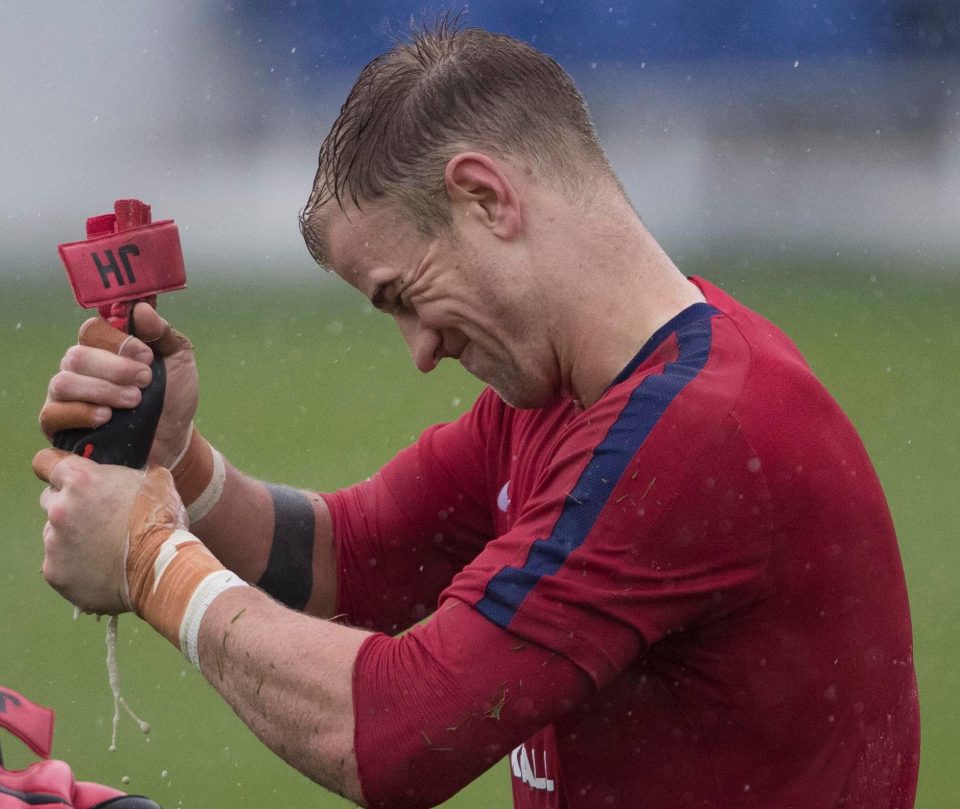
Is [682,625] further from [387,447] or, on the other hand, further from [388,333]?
[388,333]

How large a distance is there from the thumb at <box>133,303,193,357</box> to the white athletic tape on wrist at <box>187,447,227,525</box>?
→ 12.9 inches

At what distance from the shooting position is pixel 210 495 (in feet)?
8.41

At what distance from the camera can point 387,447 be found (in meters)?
7.66

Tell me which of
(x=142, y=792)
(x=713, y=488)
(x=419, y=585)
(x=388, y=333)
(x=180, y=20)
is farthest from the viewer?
(x=180, y=20)

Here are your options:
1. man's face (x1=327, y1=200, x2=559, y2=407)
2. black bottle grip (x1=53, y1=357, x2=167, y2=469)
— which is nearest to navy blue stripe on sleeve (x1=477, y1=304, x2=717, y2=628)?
man's face (x1=327, y1=200, x2=559, y2=407)

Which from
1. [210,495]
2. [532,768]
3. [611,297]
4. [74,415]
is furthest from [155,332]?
[532,768]

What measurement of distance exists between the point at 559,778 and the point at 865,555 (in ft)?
1.94

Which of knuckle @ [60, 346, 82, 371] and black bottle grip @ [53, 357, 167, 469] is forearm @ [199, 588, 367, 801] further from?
knuckle @ [60, 346, 82, 371]

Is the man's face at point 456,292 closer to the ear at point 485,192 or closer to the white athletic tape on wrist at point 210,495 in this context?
the ear at point 485,192

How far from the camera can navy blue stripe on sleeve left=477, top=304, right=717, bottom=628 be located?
1.77 metres

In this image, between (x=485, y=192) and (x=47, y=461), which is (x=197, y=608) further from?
(x=485, y=192)

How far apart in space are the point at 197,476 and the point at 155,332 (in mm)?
418

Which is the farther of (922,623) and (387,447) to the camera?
(387,447)

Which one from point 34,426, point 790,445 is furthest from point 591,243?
point 34,426
